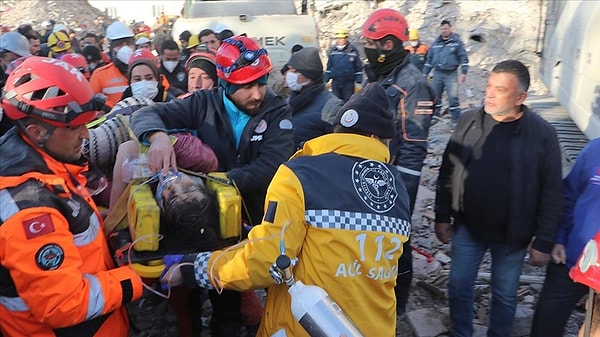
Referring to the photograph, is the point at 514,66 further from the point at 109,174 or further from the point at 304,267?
the point at 109,174

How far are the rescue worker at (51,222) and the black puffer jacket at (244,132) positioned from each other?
93cm

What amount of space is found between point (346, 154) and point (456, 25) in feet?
48.9

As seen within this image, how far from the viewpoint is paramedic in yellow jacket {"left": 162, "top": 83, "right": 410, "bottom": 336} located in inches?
81.0

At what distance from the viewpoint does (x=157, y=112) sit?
2.94 metres

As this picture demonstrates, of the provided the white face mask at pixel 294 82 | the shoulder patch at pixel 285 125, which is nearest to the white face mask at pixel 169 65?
the white face mask at pixel 294 82

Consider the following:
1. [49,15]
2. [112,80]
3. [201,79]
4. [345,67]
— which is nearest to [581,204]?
[201,79]

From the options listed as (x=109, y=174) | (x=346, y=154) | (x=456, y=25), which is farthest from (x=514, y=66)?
(x=456, y=25)

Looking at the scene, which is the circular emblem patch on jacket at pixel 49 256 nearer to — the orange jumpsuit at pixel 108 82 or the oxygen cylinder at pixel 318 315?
the oxygen cylinder at pixel 318 315

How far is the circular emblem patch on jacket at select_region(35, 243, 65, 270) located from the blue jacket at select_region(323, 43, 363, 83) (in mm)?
8850

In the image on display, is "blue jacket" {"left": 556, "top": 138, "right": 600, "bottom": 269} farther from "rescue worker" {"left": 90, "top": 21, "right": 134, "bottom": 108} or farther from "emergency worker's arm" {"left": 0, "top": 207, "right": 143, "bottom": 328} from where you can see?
"rescue worker" {"left": 90, "top": 21, "right": 134, "bottom": 108}

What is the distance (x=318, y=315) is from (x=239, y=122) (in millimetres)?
1649

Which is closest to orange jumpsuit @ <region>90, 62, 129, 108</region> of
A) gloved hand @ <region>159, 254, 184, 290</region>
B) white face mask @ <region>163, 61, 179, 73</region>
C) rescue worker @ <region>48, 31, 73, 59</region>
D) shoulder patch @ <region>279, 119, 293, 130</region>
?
white face mask @ <region>163, 61, 179, 73</region>

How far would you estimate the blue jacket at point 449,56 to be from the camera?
9.87 meters

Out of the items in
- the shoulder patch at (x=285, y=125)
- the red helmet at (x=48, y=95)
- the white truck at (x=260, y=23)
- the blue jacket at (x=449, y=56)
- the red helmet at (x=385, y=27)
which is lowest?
the blue jacket at (x=449, y=56)
